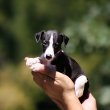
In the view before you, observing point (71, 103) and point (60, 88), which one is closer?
point (71, 103)

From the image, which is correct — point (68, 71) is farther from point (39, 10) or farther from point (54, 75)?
point (39, 10)

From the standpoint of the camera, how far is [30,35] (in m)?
21.4

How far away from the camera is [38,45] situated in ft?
61.8

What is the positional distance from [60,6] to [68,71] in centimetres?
1630

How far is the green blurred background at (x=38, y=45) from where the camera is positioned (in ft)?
31.0

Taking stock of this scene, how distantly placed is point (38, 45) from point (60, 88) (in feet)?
42.9

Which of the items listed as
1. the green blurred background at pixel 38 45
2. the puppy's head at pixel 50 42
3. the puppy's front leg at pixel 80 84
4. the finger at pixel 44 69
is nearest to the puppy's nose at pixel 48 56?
the puppy's head at pixel 50 42

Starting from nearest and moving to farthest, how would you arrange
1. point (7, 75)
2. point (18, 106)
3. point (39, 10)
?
point (18, 106)
point (7, 75)
point (39, 10)

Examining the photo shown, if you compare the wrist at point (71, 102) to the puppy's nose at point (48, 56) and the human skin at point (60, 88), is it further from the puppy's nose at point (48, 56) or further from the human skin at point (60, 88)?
the puppy's nose at point (48, 56)

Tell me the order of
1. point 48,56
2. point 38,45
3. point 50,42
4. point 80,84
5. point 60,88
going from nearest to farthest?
point 48,56
point 50,42
point 80,84
point 60,88
point 38,45

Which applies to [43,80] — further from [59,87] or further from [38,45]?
[38,45]

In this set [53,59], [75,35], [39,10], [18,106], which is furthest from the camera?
[39,10]

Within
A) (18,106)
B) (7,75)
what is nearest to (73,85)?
(18,106)

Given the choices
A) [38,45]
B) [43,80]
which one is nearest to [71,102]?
[43,80]
